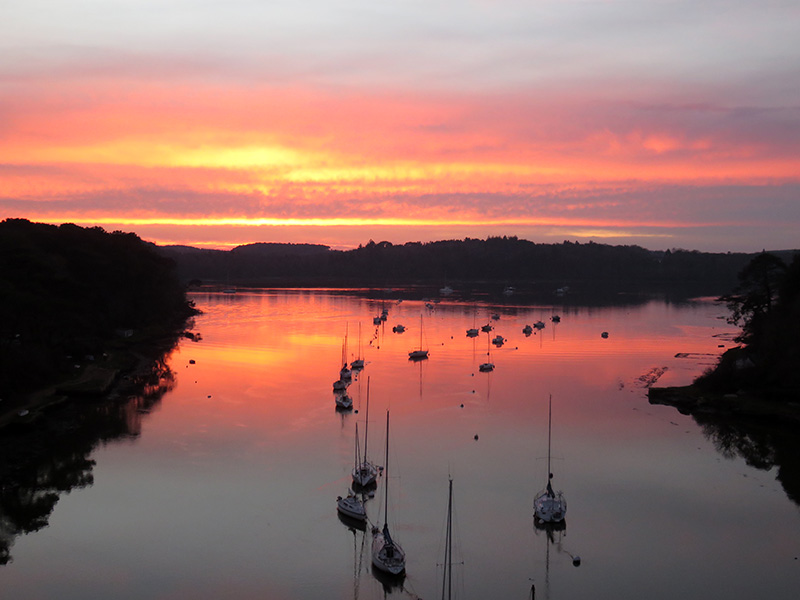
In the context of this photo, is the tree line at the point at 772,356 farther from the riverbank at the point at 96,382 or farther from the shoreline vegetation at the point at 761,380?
the riverbank at the point at 96,382

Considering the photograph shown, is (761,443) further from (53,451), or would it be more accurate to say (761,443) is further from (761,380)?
(53,451)

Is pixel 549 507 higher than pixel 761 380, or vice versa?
pixel 761 380

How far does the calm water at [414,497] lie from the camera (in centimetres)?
2127

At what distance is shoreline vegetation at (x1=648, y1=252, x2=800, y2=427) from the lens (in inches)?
1501

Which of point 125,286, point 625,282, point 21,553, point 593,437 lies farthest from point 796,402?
point 625,282

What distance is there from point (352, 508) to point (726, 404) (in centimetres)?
2419

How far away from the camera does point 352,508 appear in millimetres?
24719

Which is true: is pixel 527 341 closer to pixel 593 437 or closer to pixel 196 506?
pixel 593 437

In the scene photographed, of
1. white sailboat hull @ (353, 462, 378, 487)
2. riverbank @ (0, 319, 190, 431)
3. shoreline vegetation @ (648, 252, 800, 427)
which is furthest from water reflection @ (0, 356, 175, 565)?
shoreline vegetation @ (648, 252, 800, 427)

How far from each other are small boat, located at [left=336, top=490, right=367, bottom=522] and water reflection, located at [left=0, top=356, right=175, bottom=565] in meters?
9.80

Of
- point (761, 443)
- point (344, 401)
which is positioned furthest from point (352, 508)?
point (761, 443)

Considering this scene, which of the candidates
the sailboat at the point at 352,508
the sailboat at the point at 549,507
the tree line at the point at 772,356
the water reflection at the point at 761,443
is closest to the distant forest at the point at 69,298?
the sailboat at the point at 352,508

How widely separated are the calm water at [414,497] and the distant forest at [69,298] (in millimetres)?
6244

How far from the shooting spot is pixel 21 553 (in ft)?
74.3
